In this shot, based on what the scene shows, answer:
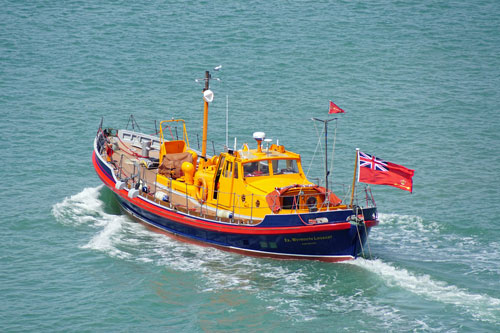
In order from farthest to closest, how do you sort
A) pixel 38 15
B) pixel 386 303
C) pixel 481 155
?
pixel 38 15 < pixel 481 155 < pixel 386 303

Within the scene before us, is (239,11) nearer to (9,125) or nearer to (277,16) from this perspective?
(277,16)

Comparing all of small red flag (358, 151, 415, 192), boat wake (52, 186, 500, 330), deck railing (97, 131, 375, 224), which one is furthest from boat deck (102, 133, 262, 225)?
small red flag (358, 151, 415, 192)

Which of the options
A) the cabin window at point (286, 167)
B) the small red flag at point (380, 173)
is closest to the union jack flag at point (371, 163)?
the small red flag at point (380, 173)

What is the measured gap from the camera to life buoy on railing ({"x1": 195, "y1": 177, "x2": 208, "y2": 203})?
28.7 meters

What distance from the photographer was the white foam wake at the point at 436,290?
74.2 ft

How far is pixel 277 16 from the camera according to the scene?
Answer: 63156mm

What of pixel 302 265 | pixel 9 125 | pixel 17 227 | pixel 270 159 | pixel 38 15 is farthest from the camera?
pixel 38 15

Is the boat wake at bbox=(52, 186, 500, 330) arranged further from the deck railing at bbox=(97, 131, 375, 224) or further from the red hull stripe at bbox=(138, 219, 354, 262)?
the deck railing at bbox=(97, 131, 375, 224)

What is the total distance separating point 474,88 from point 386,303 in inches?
1186

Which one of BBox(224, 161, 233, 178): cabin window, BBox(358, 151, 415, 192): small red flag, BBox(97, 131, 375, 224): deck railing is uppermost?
BBox(358, 151, 415, 192): small red flag

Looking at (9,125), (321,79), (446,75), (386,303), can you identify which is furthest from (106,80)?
(386,303)

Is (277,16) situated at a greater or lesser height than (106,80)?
greater

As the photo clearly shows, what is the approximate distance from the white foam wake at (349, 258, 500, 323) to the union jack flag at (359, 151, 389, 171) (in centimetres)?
362

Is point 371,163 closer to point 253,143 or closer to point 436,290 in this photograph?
point 436,290
